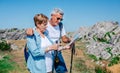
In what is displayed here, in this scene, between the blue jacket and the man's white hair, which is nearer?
the blue jacket

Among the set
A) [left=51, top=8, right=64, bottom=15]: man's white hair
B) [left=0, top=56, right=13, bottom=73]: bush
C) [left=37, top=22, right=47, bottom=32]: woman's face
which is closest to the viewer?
[left=37, top=22, right=47, bottom=32]: woman's face

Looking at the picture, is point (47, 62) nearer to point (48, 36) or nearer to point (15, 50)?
point (48, 36)

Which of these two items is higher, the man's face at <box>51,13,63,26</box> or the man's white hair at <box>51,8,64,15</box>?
the man's white hair at <box>51,8,64,15</box>

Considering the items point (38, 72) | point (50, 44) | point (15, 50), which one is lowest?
point (15, 50)

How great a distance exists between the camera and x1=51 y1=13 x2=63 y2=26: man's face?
22.5ft

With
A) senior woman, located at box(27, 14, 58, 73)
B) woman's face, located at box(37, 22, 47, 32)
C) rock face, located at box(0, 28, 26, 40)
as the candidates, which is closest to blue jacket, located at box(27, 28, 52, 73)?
senior woman, located at box(27, 14, 58, 73)

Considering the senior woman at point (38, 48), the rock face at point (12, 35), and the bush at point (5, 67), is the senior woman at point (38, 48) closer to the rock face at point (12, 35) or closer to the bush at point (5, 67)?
the bush at point (5, 67)

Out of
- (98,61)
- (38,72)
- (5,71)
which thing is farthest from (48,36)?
(98,61)

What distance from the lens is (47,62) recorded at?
653 cm

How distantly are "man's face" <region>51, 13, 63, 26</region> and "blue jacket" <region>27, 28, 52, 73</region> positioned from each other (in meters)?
0.85

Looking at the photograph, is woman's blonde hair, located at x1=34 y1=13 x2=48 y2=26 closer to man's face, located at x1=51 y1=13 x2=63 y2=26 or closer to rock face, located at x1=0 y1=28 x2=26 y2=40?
man's face, located at x1=51 y1=13 x2=63 y2=26

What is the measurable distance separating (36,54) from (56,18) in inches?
44.3

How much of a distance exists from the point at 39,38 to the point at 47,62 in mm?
590

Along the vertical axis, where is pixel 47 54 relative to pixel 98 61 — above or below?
above
